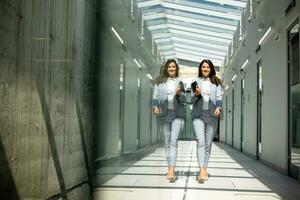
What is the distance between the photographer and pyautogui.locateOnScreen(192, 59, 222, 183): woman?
3939mm

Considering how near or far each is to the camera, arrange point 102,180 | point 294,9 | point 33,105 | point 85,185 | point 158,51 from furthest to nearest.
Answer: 1. point 294,9
2. point 158,51
3. point 102,180
4. point 85,185
5. point 33,105

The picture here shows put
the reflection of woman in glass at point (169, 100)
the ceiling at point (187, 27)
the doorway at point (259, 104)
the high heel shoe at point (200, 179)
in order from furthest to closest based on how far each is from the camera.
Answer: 1. the doorway at point (259, 104)
2. the high heel shoe at point (200, 179)
3. the ceiling at point (187, 27)
4. the reflection of woman in glass at point (169, 100)

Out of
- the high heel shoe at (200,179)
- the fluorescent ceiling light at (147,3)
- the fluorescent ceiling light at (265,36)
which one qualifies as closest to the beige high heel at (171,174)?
the high heel shoe at (200,179)

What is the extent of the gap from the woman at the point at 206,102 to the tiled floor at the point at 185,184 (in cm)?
17

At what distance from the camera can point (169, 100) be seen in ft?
12.8

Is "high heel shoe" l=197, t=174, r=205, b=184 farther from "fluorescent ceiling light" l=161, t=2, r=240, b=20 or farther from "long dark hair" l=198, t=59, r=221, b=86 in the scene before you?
"fluorescent ceiling light" l=161, t=2, r=240, b=20

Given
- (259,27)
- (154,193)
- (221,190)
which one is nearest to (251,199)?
(221,190)

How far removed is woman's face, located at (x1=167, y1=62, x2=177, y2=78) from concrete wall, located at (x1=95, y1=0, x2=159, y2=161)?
0.37 ft

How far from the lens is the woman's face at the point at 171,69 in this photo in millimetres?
3908

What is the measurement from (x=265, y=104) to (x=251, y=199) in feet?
12.1

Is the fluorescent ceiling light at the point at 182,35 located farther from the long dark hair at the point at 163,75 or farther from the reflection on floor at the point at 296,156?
the reflection on floor at the point at 296,156

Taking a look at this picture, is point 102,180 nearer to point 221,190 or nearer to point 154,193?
point 154,193

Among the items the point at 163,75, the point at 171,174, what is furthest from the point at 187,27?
the point at 171,174

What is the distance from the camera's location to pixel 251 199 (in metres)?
4.29
